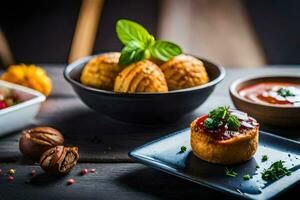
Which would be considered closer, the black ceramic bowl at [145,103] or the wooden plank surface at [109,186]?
the wooden plank surface at [109,186]

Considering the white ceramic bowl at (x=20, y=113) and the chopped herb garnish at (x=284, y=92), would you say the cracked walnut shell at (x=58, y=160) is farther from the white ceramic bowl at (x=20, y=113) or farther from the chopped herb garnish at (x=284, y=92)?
the chopped herb garnish at (x=284, y=92)

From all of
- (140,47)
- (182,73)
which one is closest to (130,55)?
(140,47)

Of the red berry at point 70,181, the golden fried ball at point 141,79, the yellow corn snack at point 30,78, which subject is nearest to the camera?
the red berry at point 70,181

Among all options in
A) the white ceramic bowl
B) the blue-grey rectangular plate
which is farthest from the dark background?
the blue-grey rectangular plate

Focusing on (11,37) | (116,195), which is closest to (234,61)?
(11,37)

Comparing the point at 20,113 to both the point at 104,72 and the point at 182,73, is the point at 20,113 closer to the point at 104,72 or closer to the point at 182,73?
the point at 104,72

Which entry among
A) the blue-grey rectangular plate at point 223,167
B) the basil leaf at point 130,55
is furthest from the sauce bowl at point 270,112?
the basil leaf at point 130,55

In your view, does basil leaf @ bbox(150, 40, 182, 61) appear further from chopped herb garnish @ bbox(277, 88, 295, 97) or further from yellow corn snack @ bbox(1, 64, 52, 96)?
yellow corn snack @ bbox(1, 64, 52, 96)
